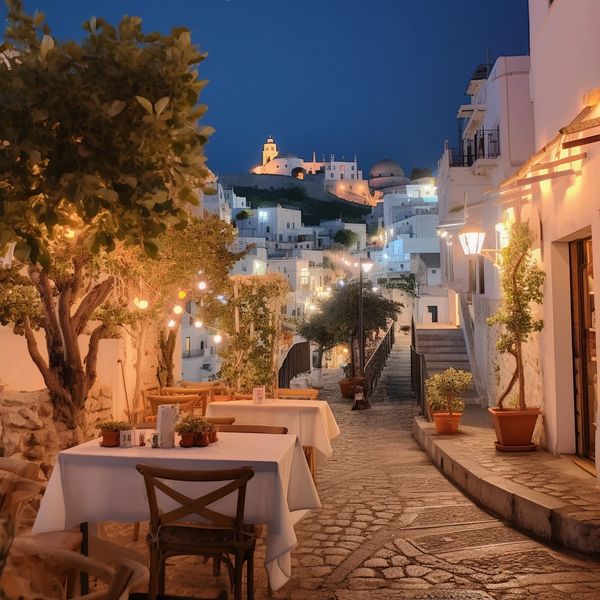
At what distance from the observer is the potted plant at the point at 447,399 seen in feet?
35.7

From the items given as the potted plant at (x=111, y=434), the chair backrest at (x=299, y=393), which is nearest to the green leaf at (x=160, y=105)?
the potted plant at (x=111, y=434)

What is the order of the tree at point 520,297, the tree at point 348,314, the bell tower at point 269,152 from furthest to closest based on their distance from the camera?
the bell tower at point 269,152
the tree at point 348,314
the tree at point 520,297

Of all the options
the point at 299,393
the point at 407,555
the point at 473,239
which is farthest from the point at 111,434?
the point at 473,239

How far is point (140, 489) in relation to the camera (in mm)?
4688

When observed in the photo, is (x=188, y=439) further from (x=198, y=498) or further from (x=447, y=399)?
(x=447, y=399)

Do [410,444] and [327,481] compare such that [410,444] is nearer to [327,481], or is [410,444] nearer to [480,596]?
[327,481]

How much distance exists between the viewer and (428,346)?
784 inches

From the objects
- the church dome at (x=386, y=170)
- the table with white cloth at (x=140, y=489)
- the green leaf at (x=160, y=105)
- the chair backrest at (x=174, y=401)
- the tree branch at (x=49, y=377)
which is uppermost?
the church dome at (x=386, y=170)

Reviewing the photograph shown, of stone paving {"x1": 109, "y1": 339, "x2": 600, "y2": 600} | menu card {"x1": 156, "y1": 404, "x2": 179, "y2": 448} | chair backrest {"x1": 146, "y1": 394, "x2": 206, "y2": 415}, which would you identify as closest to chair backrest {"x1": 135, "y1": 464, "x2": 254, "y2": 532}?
menu card {"x1": 156, "y1": 404, "x2": 179, "y2": 448}

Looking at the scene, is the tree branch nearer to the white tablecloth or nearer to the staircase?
the white tablecloth

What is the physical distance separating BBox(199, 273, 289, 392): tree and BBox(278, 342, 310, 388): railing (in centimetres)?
583

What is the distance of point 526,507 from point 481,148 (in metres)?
14.0

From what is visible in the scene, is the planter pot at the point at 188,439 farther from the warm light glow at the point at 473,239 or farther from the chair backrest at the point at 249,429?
the warm light glow at the point at 473,239

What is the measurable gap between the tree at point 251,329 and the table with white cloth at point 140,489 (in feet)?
21.9
